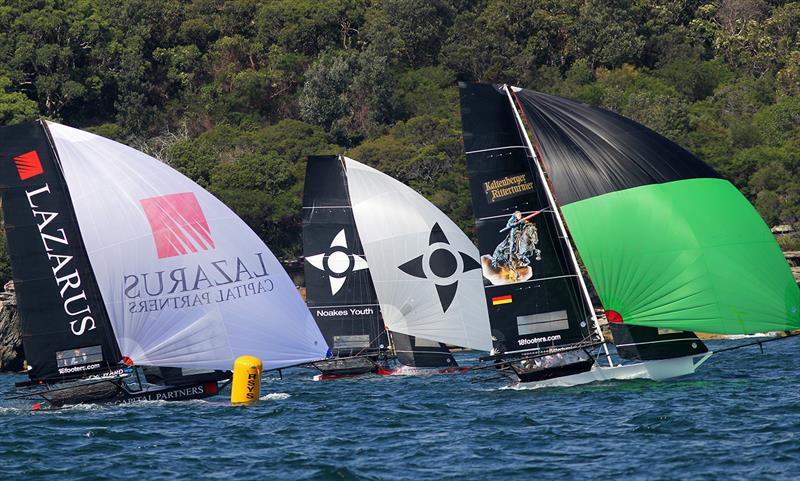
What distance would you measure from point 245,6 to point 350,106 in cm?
1297

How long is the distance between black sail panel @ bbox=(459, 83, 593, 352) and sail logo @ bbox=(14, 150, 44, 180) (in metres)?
8.40

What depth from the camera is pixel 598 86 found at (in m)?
76.9

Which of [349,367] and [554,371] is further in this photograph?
[349,367]

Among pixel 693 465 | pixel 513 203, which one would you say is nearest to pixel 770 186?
pixel 513 203

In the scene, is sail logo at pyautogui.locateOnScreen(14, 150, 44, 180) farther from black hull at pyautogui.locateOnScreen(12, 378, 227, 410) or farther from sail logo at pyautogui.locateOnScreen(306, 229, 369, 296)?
sail logo at pyautogui.locateOnScreen(306, 229, 369, 296)

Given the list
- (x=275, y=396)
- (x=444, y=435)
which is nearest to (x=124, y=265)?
(x=275, y=396)

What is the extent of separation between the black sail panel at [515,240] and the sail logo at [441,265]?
302 inches

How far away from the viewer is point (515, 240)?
84.1 feet

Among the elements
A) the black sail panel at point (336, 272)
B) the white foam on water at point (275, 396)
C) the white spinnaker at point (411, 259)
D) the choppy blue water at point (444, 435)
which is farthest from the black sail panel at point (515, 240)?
the black sail panel at point (336, 272)

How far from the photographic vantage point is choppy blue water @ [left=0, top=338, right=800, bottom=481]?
60.7 feet

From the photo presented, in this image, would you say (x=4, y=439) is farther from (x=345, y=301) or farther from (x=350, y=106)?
(x=350, y=106)

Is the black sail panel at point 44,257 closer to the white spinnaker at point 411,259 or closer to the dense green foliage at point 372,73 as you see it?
the white spinnaker at point 411,259

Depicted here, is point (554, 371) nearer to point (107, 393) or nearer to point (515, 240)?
point (515, 240)

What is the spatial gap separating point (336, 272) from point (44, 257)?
11.6 meters
